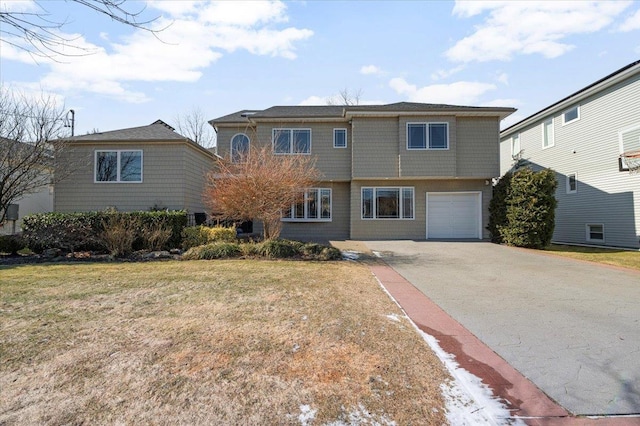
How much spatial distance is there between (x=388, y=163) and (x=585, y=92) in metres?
9.16

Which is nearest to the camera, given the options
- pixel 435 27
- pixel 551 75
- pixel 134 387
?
pixel 134 387

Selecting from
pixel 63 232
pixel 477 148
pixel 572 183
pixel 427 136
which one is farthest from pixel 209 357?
pixel 572 183

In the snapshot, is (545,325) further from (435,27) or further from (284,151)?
(284,151)

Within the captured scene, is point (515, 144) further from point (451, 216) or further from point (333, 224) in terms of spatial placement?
point (333, 224)

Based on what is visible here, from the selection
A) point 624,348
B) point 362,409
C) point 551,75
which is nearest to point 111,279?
point 362,409

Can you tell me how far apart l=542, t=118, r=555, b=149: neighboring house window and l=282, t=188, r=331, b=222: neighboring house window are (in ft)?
39.7

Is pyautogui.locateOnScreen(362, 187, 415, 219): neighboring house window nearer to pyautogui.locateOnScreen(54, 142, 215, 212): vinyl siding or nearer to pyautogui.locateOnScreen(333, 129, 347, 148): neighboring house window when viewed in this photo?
pyautogui.locateOnScreen(333, 129, 347, 148): neighboring house window

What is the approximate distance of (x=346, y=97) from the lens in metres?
36.3

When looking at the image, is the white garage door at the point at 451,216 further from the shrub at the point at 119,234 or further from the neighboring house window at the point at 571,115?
the shrub at the point at 119,234

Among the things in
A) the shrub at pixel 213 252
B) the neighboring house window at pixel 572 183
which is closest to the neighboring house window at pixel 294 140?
the shrub at pixel 213 252

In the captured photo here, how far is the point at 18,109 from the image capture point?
44.4 ft

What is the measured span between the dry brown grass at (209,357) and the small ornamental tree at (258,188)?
511 centimetres

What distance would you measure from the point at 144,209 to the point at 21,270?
18.4ft

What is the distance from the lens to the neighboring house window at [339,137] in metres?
16.6
